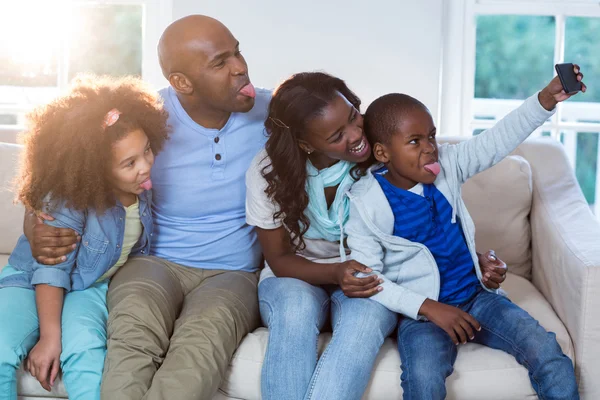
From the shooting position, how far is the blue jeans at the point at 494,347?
1602 mm

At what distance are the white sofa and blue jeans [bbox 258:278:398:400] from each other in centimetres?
7

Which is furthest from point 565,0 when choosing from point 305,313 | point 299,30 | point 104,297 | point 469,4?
point 104,297

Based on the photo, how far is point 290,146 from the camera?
1.81m

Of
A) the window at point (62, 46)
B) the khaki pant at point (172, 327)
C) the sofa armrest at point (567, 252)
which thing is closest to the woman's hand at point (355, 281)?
the khaki pant at point (172, 327)

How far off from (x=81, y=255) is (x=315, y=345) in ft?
1.90

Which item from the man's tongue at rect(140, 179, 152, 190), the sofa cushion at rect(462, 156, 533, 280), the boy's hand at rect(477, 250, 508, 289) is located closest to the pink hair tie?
the man's tongue at rect(140, 179, 152, 190)

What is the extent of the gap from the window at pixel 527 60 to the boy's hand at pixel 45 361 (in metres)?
1.88

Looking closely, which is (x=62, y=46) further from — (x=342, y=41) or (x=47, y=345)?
(x=47, y=345)

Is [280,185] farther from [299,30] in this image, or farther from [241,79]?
[299,30]

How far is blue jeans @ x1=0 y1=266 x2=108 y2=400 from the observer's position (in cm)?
164

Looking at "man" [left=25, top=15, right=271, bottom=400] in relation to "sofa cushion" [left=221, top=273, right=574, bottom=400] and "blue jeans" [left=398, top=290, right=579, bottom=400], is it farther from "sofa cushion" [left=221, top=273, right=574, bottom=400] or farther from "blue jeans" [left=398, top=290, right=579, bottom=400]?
"blue jeans" [left=398, top=290, right=579, bottom=400]

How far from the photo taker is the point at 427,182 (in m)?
1.77

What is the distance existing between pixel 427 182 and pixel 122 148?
2.23 ft

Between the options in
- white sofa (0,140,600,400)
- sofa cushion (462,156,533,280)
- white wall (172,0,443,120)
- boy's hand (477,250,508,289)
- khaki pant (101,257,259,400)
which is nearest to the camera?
khaki pant (101,257,259,400)
